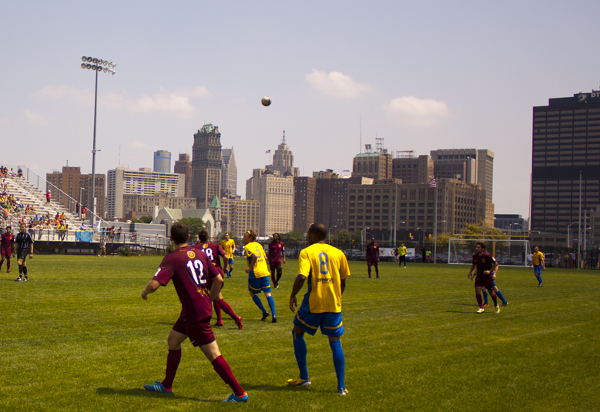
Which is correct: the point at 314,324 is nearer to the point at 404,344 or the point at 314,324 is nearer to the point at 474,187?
the point at 404,344

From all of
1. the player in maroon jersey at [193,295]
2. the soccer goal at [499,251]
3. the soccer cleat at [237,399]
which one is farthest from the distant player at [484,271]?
the soccer goal at [499,251]

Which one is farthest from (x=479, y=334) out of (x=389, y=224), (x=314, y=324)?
(x=389, y=224)

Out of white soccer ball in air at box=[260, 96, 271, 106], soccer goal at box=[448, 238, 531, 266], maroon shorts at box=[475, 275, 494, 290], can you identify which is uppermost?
white soccer ball in air at box=[260, 96, 271, 106]

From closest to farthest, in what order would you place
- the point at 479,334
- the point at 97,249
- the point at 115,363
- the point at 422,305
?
the point at 115,363 < the point at 479,334 < the point at 422,305 < the point at 97,249

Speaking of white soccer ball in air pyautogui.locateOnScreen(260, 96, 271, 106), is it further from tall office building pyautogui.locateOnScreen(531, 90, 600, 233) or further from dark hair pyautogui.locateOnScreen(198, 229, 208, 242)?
tall office building pyautogui.locateOnScreen(531, 90, 600, 233)

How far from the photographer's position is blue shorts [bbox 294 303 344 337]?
684 centimetres

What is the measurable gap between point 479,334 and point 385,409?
571 centimetres

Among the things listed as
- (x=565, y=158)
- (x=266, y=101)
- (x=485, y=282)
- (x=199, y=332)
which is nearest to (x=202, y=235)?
(x=199, y=332)

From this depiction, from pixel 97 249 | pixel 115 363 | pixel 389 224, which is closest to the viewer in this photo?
pixel 115 363

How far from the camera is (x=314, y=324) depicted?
22.7 feet

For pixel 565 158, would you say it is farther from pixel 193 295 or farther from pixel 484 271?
pixel 193 295

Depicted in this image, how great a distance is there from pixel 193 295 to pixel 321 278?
1543 millimetres

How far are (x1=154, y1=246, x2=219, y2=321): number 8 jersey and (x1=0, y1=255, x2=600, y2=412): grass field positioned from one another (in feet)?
3.31

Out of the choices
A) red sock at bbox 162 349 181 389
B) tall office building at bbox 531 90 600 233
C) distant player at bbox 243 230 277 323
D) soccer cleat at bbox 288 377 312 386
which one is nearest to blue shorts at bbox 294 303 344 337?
soccer cleat at bbox 288 377 312 386
